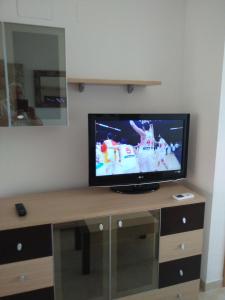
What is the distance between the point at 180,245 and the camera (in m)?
1.93

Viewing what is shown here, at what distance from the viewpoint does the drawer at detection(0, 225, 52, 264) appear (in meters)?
1.52

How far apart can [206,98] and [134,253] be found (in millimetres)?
1291

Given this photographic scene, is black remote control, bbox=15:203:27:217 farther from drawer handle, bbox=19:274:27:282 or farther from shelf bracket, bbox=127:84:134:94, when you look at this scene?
shelf bracket, bbox=127:84:134:94

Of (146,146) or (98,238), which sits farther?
(146,146)

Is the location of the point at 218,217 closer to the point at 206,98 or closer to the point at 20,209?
the point at 206,98

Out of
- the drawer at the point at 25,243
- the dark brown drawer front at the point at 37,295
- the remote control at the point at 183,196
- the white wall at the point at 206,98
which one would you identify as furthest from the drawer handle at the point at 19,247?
the white wall at the point at 206,98

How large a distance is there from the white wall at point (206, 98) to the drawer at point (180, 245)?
6.8 inches

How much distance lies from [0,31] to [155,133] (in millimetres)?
1232

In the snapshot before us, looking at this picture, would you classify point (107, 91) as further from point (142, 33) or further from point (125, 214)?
point (125, 214)

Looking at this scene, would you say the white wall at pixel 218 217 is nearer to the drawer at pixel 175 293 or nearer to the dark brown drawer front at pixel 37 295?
the drawer at pixel 175 293

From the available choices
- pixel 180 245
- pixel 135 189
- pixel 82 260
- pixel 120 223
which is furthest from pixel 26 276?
pixel 180 245

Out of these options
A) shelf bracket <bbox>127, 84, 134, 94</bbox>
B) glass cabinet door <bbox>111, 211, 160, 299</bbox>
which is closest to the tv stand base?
glass cabinet door <bbox>111, 211, 160, 299</bbox>

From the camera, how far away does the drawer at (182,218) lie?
1856mm

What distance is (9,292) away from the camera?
1.57 metres
